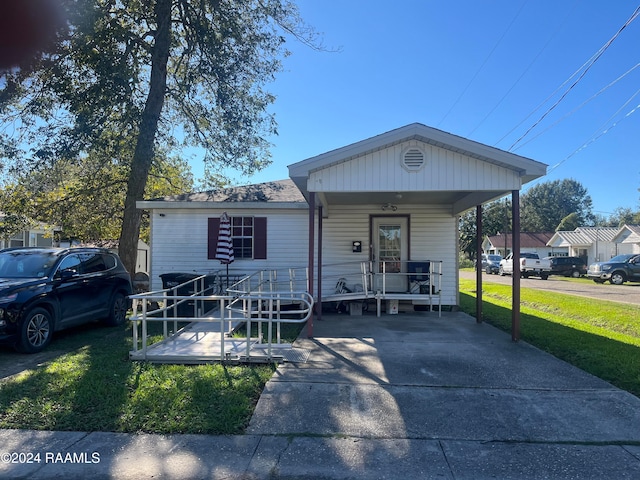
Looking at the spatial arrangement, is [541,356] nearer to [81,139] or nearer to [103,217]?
[81,139]

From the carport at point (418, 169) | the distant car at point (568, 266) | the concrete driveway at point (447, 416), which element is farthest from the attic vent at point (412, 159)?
the distant car at point (568, 266)

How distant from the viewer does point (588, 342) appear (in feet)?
23.2

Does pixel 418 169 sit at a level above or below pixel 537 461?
above

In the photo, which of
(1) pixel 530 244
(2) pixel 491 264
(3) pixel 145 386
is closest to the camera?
(3) pixel 145 386

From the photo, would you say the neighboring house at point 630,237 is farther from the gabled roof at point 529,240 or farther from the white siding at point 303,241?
the white siding at point 303,241

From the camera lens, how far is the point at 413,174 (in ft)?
23.7

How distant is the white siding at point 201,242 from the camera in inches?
428

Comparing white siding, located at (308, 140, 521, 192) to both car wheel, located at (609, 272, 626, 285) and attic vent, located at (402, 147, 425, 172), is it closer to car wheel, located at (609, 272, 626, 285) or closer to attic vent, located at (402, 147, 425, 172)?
attic vent, located at (402, 147, 425, 172)

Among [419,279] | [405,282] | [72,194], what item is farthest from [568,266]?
[72,194]

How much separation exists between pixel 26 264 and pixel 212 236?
175 inches

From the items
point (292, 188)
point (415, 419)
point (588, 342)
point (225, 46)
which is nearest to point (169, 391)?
point (415, 419)

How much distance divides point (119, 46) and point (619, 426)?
1507 centimetres

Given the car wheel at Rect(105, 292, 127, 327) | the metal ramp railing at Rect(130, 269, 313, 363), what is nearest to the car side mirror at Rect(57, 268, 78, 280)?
the car wheel at Rect(105, 292, 127, 327)

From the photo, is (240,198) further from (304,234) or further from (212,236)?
(304,234)
